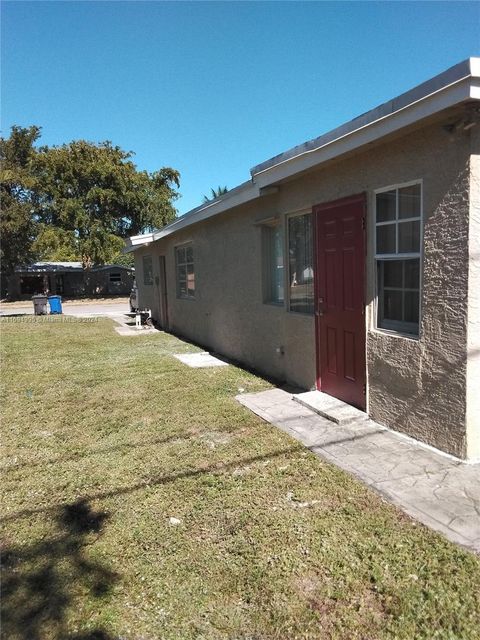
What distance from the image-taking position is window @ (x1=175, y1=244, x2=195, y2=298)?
37.7 feet

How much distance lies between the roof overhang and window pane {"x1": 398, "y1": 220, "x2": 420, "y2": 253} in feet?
2.77

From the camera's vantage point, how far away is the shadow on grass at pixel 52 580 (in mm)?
2230

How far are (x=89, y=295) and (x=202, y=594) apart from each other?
40.4 m

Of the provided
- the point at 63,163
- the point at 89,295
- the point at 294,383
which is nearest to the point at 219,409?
the point at 294,383

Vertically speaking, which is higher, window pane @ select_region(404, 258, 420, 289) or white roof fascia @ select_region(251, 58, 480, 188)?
white roof fascia @ select_region(251, 58, 480, 188)

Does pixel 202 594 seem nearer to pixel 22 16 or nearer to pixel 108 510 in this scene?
pixel 108 510

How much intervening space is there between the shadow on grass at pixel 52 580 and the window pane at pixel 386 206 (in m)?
→ 3.72

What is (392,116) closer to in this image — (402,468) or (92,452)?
(402,468)

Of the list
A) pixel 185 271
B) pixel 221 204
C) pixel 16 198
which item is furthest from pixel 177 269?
pixel 16 198

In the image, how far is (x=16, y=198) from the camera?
3011 centimetres

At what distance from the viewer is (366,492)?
338 centimetres

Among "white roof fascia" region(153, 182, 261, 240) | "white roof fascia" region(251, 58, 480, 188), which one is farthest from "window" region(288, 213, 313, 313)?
"white roof fascia" region(153, 182, 261, 240)

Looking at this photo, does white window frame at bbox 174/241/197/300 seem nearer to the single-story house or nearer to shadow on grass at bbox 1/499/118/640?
shadow on grass at bbox 1/499/118/640

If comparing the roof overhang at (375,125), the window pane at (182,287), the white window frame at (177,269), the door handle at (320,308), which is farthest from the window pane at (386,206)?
the window pane at (182,287)
